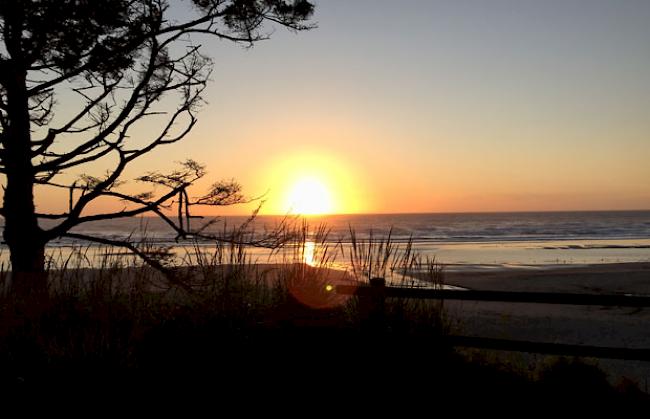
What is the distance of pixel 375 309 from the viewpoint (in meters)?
6.29

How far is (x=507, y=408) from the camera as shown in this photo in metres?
4.89

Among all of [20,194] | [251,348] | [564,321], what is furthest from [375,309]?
[564,321]

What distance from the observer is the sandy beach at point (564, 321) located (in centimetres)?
830

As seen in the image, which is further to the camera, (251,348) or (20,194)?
(20,194)

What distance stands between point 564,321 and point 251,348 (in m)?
8.96

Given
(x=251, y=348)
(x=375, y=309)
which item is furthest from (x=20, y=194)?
(x=375, y=309)

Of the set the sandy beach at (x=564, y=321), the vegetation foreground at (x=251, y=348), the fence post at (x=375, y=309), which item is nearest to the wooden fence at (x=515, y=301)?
the fence post at (x=375, y=309)

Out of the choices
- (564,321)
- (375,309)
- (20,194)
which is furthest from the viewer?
(564,321)

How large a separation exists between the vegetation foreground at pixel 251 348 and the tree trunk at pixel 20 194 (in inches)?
17.2

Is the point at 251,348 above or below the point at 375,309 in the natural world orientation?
below

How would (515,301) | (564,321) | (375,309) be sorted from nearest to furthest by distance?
1. (515,301)
2. (375,309)
3. (564,321)

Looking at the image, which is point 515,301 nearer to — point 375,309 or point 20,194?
point 375,309

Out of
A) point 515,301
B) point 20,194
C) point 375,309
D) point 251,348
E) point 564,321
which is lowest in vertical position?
point 564,321

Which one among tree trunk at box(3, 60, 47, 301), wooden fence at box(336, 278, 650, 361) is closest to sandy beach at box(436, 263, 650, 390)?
wooden fence at box(336, 278, 650, 361)
